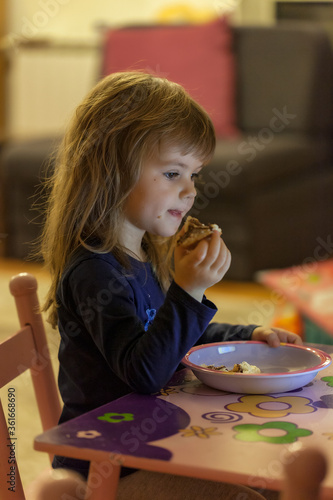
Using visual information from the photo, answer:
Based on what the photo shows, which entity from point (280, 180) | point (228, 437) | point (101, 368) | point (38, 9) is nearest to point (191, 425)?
point (228, 437)

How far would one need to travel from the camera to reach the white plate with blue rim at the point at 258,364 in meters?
0.86

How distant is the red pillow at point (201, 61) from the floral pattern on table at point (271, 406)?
2.59m

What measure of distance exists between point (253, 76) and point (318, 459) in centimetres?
311

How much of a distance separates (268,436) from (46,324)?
202 centimetres

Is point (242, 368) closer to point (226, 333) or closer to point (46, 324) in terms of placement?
point (226, 333)

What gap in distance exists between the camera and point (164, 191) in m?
1.04

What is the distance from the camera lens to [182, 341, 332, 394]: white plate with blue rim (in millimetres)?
859

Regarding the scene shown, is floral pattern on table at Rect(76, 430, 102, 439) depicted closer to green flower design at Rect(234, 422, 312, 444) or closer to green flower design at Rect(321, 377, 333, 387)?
green flower design at Rect(234, 422, 312, 444)

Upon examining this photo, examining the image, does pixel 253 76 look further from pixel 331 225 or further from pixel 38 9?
pixel 38 9

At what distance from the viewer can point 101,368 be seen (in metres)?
0.97

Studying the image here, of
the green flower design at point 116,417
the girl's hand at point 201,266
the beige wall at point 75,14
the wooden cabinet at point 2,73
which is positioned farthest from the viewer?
the wooden cabinet at point 2,73

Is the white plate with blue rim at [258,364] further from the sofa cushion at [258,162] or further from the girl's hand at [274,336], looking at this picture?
the sofa cushion at [258,162]

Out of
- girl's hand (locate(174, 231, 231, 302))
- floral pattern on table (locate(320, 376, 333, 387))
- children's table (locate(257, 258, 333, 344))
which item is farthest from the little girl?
children's table (locate(257, 258, 333, 344))

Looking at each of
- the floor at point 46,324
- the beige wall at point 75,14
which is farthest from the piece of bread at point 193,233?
the beige wall at point 75,14
